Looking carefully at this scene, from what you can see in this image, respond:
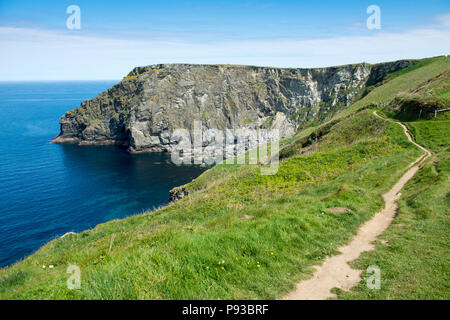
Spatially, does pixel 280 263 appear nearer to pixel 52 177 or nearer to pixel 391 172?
pixel 391 172

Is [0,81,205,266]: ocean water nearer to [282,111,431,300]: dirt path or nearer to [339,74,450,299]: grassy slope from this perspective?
[282,111,431,300]: dirt path

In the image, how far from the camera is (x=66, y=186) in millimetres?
71812

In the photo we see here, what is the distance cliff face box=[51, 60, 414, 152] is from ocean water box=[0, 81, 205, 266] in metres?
11.6

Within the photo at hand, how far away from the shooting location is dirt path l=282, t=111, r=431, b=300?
7.51 m

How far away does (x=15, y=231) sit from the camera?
48.3 metres

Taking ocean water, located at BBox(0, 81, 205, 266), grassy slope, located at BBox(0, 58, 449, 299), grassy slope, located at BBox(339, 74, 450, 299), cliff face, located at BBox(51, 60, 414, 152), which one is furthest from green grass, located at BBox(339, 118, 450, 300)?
cliff face, located at BBox(51, 60, 414, 152)

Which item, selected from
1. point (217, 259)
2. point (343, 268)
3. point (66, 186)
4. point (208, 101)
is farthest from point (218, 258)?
point (208, 101)

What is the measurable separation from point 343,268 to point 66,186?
263ft

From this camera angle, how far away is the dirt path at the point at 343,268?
7512mm

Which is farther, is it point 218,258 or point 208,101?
point 208,101

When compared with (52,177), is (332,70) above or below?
above

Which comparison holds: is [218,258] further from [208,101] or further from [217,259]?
[208,101]
